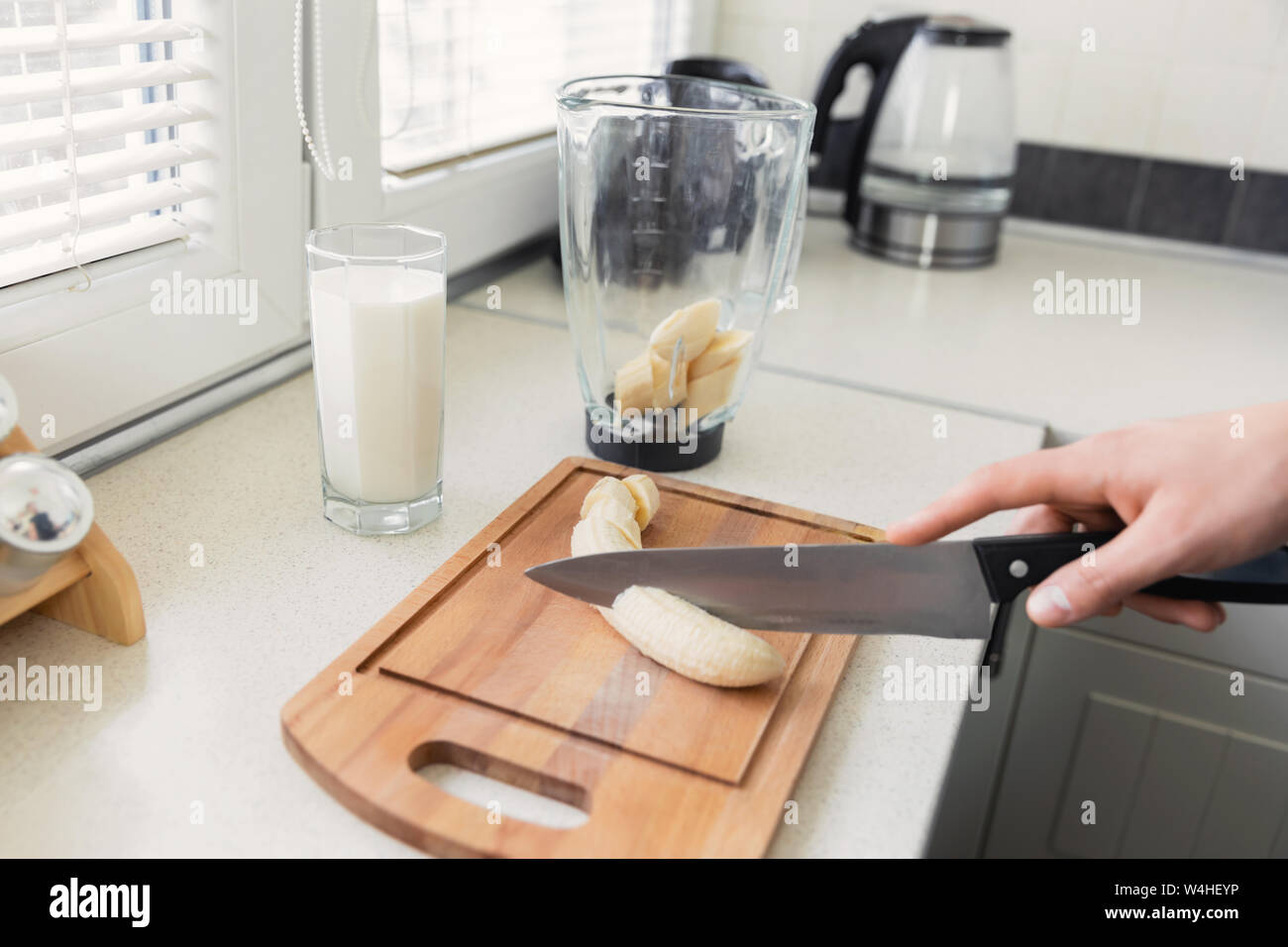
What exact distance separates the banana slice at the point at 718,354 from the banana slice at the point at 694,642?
0.81ft

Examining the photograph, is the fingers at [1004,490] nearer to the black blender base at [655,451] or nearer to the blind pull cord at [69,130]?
the black blender base at [655,451]

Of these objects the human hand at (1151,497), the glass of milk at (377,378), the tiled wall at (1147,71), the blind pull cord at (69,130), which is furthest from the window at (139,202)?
the tiled wall at (1147,71)

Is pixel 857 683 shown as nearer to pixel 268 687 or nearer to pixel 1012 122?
pixel 268 687

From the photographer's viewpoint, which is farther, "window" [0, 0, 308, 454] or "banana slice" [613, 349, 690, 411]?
"banana slice" [613, 349, 690, 411]

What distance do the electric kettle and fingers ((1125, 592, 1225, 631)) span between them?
81cm

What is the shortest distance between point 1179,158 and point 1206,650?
81cm

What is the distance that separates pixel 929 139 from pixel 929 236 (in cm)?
12

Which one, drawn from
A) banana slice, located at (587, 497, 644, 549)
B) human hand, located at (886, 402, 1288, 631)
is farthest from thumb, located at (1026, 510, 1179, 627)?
banana slice, located at (587, 497, 644, 549)

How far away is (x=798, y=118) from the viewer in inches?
28.9

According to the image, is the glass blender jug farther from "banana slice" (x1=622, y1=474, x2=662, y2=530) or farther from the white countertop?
the white countertop

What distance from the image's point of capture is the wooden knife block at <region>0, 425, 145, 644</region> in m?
0.53

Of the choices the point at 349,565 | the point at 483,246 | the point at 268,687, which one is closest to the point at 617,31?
the point at 483,246

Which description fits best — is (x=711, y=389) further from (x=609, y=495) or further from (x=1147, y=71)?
(x=1147, y=71)

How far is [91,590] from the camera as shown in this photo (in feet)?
1.83
